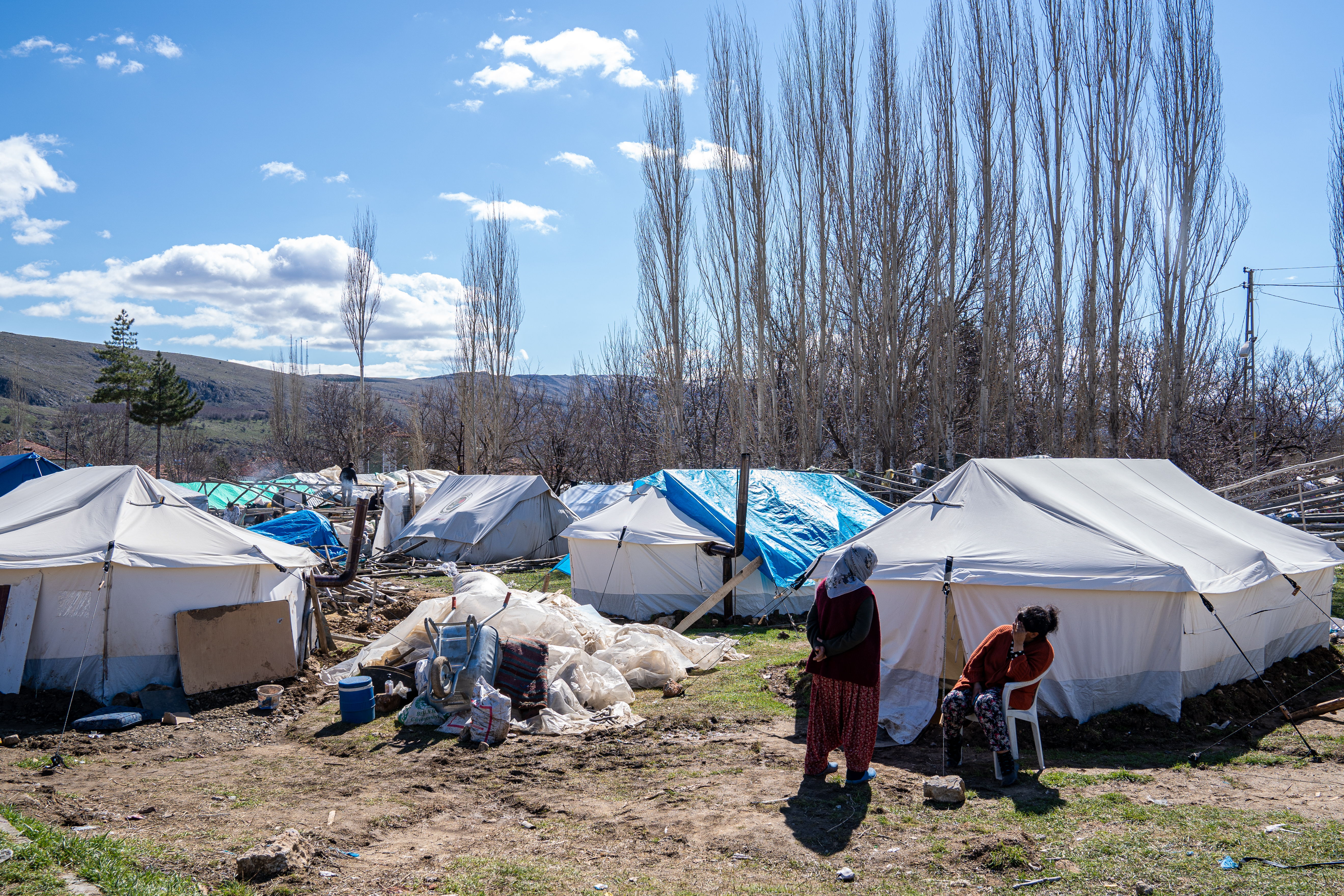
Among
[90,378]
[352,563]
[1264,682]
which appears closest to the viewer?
[1264,682]

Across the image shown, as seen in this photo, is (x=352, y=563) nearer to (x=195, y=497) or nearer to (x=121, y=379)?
(x=195, y=497)

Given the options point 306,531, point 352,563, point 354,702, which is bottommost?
point 354,702

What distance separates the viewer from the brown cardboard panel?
8250mm

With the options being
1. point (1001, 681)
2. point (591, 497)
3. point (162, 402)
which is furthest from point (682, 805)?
point (162, 402)

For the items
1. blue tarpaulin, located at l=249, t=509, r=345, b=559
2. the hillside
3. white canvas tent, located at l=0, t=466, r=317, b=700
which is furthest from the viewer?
the hillside

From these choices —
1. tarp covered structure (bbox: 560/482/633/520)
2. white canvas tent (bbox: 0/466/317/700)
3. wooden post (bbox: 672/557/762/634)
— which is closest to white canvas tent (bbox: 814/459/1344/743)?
wooden post (bbox: 672/557/762/634)

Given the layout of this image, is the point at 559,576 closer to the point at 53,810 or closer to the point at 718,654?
the point at 718,654

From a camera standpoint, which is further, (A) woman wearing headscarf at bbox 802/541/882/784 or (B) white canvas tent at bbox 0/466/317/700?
(B) white canvas tent at bbox 0/466/317/700

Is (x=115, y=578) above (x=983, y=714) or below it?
above

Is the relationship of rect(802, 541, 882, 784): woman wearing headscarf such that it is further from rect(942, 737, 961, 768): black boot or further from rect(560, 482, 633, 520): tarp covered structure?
rect(560, 482, 633, 520): tarp covered structure

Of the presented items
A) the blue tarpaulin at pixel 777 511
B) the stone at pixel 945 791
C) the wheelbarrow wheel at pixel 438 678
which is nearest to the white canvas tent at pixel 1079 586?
the stone at pixel 945 791

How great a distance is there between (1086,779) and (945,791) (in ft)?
3.67

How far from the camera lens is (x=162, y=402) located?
4244 centimetres

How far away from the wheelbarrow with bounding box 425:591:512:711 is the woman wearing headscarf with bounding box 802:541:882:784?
122 inches
